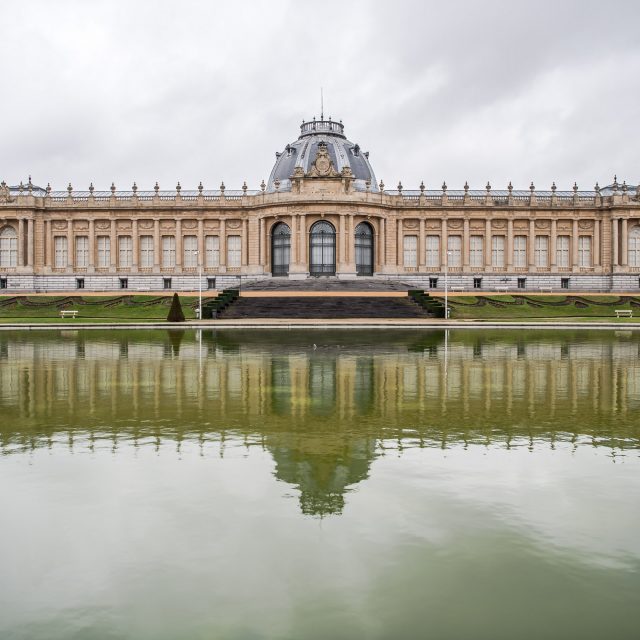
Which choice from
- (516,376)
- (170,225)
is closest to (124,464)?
(516,376)

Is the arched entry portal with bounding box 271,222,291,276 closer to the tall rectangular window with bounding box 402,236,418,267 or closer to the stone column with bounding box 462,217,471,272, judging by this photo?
the tall rectangular window with bounding box 402,236,418,267

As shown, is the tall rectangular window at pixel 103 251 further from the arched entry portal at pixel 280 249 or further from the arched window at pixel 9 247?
the arched entry portal at pixel 280 249

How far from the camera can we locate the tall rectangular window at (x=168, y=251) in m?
86.7

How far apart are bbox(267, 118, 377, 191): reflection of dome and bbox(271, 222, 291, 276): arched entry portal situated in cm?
550

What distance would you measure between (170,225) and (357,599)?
274 feet

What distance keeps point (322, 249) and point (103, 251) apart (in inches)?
1146

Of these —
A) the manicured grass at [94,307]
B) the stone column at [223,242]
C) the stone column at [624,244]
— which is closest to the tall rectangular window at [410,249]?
the stone column at [223,242]

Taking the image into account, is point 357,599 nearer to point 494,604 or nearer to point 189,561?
point 494,604

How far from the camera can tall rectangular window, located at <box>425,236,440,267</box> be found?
8556 cm

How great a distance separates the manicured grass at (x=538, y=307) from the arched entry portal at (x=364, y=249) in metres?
20.3

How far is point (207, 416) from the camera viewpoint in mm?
14586

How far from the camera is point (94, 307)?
6191 centimetres

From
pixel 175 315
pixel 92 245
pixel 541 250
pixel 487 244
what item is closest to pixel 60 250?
pixel 92 245

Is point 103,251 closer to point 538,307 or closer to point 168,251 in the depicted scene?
point 168,251
